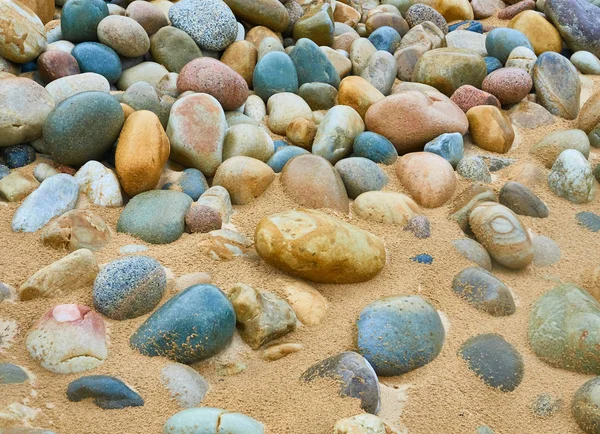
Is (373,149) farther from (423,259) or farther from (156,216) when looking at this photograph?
(156,216)

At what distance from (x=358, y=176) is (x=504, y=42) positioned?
2.16 metres

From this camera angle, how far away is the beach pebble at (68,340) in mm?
2094

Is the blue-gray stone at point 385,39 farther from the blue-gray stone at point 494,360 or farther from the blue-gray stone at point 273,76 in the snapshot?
the blue-gray stone at point 494,360

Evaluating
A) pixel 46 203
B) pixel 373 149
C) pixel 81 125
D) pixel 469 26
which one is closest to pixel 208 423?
pixel 46 203

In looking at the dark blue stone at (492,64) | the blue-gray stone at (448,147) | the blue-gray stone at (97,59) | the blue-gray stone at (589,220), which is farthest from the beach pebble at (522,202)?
the blue-gray stone at (97,59)

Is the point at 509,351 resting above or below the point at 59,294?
above

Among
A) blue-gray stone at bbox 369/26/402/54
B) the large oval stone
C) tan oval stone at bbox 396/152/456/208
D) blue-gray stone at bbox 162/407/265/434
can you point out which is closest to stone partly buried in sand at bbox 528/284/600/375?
tan oval stone at bbox 396/152/456/208

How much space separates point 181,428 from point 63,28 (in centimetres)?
294

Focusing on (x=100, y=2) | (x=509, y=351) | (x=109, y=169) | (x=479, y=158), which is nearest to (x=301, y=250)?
(x=509, y=351)

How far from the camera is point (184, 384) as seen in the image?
2047 mm

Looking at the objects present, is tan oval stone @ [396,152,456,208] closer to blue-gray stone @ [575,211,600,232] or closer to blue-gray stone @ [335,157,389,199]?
blue-gray stone @ [335,157,389,199]

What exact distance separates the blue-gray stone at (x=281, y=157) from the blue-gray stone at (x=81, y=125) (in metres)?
0.81

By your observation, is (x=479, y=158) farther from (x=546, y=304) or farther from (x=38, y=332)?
(x=38, y=332)

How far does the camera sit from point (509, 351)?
7.71 feet
